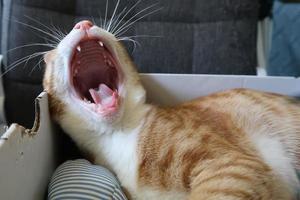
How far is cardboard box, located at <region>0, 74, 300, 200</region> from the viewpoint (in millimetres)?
714

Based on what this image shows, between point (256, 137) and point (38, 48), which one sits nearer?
point (256, 137)

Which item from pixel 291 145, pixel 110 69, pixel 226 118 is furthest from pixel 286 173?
pixel 110 69

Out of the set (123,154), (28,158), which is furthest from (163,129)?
(28,158)

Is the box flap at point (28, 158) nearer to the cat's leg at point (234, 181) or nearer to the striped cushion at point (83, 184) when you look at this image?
the striped cushion at point (83, 184)

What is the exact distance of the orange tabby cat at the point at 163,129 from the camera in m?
0.92

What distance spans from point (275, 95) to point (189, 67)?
1.44 ft

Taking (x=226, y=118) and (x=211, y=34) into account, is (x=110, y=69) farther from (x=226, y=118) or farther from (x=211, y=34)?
(x=211, y=34)

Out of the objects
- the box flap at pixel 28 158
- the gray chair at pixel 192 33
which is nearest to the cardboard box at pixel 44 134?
the box flap at pixel 28 158

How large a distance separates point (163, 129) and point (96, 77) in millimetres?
242

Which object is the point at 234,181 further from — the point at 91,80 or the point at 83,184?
the point at 91,80

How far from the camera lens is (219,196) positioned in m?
0.83

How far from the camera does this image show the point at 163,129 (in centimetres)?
103

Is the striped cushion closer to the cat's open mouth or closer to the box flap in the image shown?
the box flap

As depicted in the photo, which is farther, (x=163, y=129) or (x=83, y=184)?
Result: (x=163, y=129)
